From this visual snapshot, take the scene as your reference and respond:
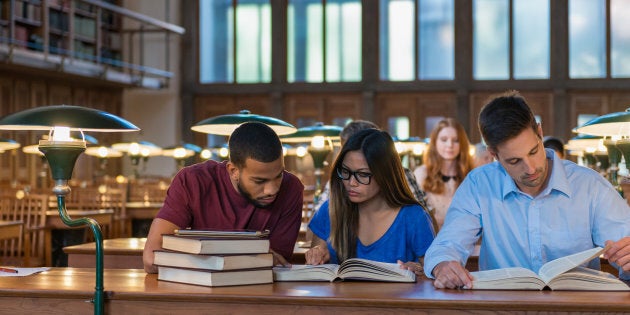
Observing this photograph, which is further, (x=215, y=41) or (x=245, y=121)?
(x=215, y=41)

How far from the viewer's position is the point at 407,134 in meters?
16.0

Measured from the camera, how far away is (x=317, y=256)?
299cm

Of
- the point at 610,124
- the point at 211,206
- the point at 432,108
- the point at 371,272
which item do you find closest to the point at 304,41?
the point at 432,108

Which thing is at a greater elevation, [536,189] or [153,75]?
[153,75]

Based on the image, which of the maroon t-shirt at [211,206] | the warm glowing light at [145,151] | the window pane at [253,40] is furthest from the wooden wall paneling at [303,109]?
the maroon t-shirt at [211,206]

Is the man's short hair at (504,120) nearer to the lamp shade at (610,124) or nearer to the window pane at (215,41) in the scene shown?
the lamp shade at (610,124)

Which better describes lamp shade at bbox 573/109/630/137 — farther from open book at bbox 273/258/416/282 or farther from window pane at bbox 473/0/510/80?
window pane at bbox 473/0/510/80

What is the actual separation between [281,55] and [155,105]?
239cm

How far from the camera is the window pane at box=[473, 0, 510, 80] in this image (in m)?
15.4

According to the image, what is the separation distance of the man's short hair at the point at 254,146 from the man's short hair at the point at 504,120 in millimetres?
614

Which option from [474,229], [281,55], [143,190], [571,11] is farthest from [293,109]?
[474,229]

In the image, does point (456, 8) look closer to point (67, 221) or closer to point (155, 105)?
point (155, 105)

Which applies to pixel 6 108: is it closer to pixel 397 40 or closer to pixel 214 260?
pixel 397 40

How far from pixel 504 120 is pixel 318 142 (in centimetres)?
344
